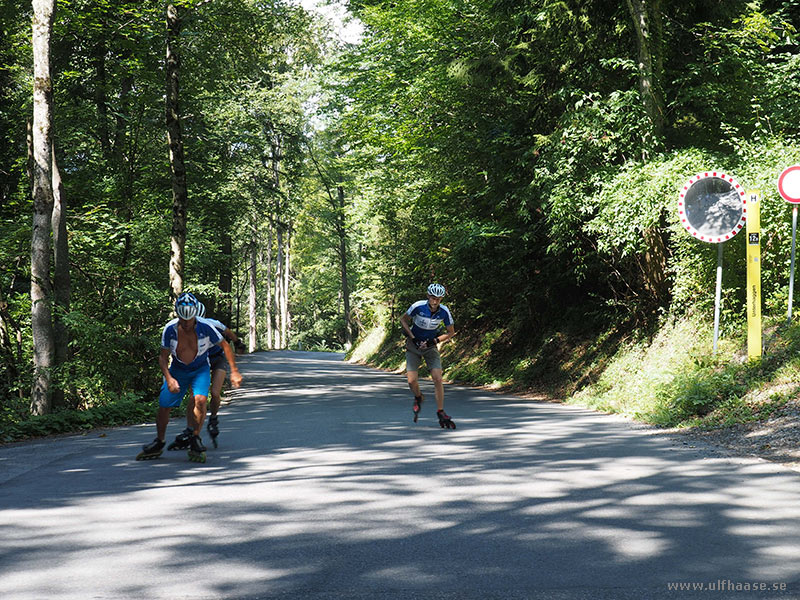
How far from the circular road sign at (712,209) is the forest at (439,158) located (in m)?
0.66

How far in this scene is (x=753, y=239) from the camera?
11812 mm

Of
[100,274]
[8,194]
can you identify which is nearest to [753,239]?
[100,274]

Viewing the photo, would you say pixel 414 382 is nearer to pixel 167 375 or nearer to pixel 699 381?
pixel 699 381

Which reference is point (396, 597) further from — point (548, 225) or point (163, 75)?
point (163, 75)

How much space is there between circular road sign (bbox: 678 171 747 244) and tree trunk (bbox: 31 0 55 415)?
10.9 metres

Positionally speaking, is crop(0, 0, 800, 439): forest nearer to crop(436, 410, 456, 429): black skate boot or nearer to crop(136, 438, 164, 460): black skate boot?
crop(136, 438, 164, 460): black skate boot

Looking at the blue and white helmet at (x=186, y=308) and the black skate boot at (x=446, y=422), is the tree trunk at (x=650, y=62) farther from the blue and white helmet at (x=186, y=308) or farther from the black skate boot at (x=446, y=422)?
the blue and white helmet at (x=186, y=308)

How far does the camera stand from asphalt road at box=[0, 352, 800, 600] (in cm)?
Result: 438

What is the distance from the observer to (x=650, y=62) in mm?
16047

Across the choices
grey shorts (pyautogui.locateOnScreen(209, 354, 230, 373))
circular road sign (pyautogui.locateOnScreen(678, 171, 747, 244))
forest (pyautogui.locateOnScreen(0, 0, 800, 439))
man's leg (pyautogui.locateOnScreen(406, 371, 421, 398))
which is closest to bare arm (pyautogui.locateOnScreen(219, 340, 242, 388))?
grey shorts (pyautogui.locateOnScreen(209, 354, 230, 373))

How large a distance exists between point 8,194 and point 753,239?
63.2 ft

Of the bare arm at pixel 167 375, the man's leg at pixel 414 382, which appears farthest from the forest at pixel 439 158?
the man's leg at pixel 414 382

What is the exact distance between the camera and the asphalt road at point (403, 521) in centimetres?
438

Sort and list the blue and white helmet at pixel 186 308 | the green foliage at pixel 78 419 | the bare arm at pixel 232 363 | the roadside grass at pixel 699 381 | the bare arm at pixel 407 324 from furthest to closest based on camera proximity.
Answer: the bare arm at pixel 407 324 → the green foliage at pixel 78 419 → the roadside grass at pixel 699 381 → the bare arm at pixel 232 363 → the blue and white helmet at pixel 186 308
